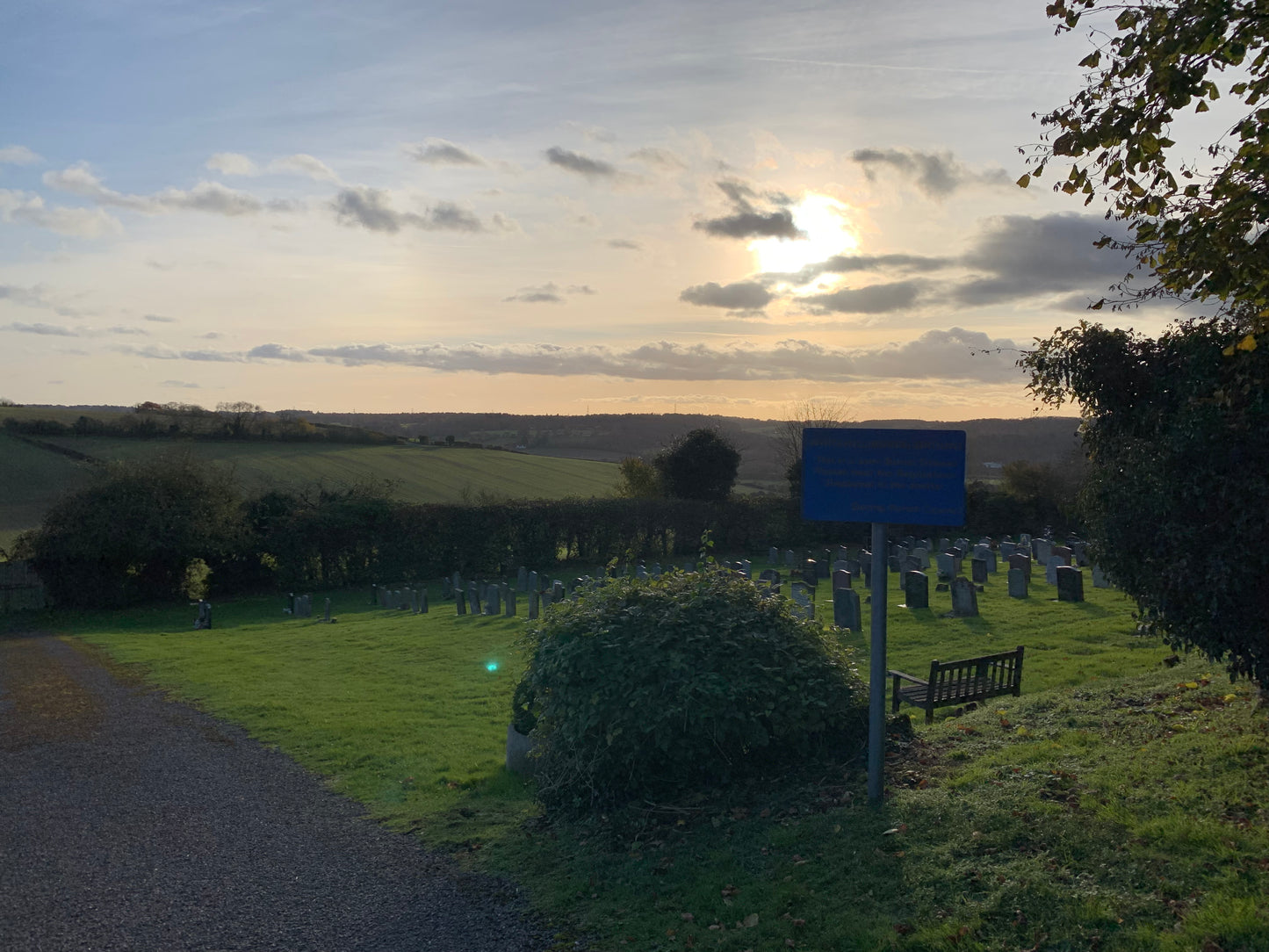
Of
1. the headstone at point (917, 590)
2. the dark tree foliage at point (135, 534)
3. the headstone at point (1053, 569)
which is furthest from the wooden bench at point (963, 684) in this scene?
the dark tree foliage at point (135, 534)

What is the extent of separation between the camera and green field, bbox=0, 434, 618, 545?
43.7 m

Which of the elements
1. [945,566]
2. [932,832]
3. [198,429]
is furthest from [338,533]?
[198,429]

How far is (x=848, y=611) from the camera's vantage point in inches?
712

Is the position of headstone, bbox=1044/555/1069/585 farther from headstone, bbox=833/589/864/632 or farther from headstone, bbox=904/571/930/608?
headstone, bbox=833/589/864/632

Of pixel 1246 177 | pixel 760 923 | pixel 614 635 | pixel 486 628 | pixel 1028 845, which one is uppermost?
pixel 1246 177

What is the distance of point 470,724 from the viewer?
11.7 metres

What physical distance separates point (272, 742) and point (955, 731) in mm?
7518

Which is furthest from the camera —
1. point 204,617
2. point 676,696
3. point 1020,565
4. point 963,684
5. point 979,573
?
point 204,617

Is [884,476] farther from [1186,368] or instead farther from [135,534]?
[135,534]

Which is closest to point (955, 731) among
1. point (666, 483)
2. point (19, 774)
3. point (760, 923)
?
point (760, 923)

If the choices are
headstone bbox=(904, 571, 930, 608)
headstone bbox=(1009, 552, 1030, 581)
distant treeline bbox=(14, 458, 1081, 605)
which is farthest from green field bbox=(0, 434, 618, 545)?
headstone bbox=(1009, 552, 1030, 581)

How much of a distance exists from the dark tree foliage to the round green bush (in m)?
26.1

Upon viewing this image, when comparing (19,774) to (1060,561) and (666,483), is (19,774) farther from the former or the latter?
(666,483)

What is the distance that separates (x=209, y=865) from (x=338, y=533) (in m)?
27.9
